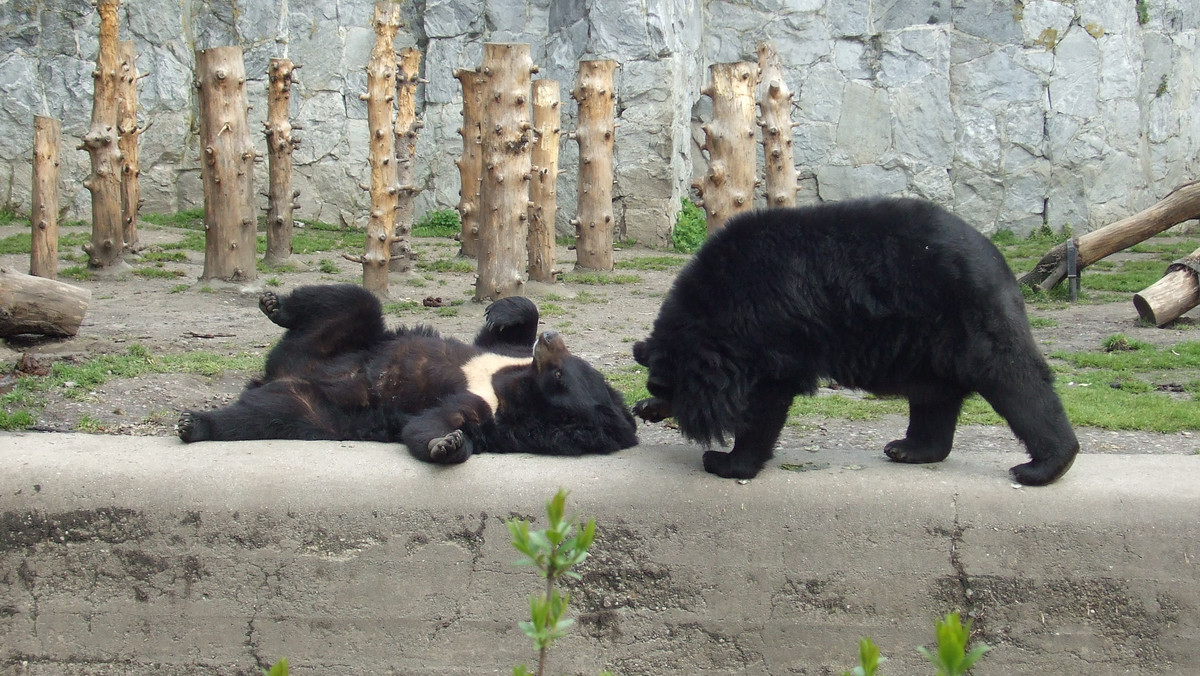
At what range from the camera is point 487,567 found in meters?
3.33

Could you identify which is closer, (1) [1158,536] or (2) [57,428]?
(1) [1158,536]

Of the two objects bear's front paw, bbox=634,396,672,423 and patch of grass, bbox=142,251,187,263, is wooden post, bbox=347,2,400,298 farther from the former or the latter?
bear's front paw, bbox=634,396,672,423

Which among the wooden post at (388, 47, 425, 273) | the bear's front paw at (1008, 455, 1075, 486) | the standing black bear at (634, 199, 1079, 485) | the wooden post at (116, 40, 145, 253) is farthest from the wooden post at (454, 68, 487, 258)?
the bear's front paw at (1008, 455, 1075, 486)

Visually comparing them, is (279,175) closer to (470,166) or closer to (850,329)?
(470,166)

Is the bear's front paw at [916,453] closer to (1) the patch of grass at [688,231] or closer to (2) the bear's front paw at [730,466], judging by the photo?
(2) the bear's front paw at [730,466]

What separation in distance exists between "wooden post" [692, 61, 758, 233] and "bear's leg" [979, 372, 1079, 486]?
5.52m

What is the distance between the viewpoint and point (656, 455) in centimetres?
373

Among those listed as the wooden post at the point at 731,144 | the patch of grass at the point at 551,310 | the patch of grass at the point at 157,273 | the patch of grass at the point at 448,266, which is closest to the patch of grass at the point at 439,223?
the patch of grass at the point at 448,266

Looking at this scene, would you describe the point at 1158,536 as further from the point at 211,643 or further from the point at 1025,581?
the point at 211,643

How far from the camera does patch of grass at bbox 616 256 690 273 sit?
11.6 metres

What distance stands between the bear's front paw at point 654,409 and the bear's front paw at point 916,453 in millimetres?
788

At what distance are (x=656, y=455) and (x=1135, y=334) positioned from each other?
518 cm

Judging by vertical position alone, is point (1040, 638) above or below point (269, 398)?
below

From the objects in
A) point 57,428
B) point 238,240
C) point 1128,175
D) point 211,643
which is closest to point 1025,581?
point 211,643
